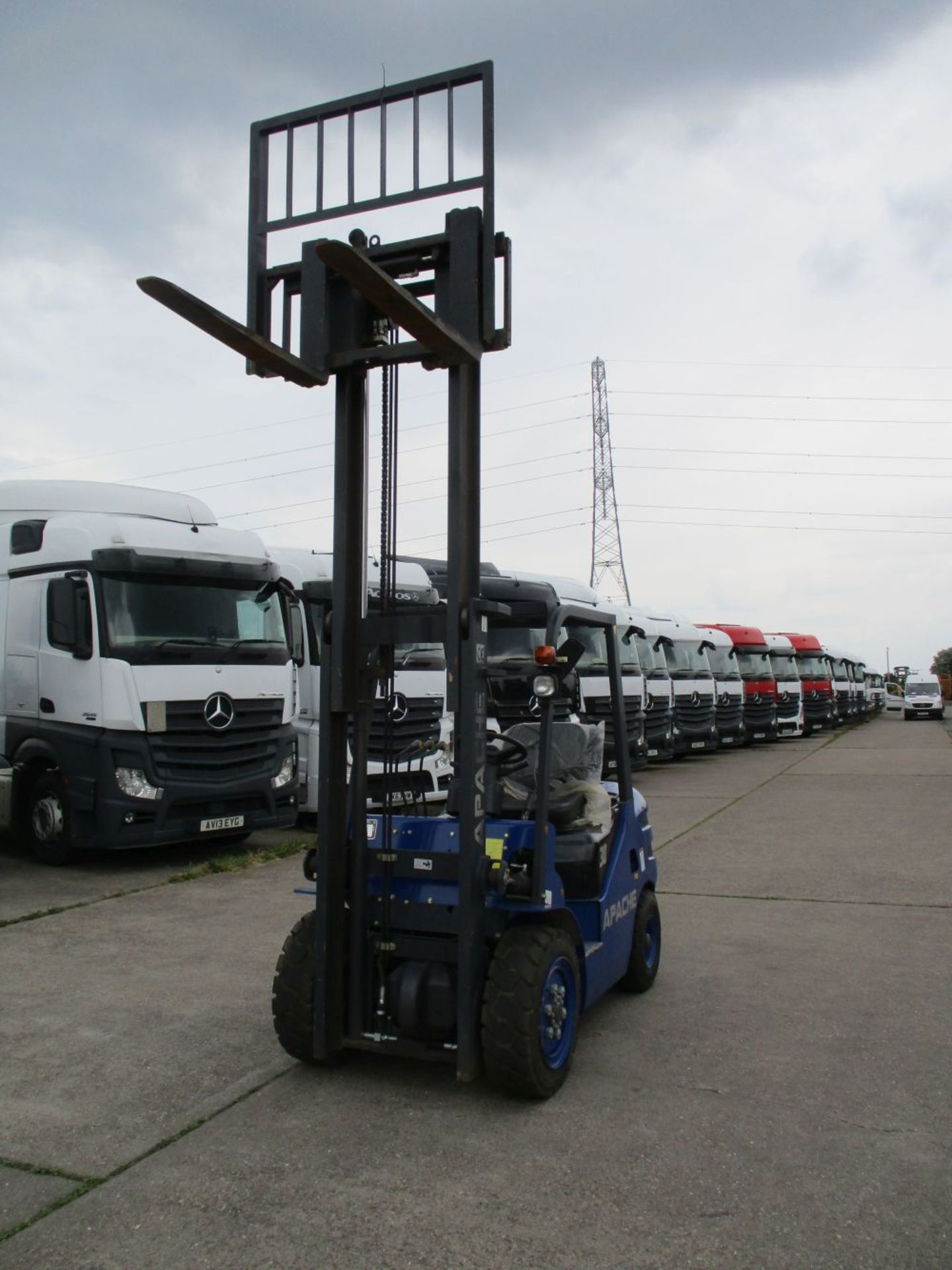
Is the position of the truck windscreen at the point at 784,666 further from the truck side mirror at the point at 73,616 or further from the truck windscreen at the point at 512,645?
the truck side mirror at the point at 73,616

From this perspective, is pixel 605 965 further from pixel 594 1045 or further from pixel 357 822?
pixel 357 822

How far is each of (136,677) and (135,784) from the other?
0.92m

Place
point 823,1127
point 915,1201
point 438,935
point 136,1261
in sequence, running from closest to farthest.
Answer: point 136,1261, point 915,1201, point 823,1127, point 438,935

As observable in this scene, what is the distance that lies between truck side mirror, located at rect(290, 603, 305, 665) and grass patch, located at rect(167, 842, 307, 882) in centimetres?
195

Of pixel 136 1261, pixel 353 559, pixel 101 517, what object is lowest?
pixel 136 1261

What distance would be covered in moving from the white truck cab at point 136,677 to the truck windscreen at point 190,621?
0.04 ft

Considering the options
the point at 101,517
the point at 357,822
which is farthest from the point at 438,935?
the point at 101,517

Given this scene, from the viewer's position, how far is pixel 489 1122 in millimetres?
4191

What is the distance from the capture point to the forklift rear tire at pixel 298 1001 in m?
4.56

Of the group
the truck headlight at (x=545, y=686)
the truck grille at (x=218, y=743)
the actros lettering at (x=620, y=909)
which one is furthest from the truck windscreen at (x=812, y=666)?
the truck headlight at (x=545, y=686)

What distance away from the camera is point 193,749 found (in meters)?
10.2

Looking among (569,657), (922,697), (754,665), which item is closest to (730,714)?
(754,665)

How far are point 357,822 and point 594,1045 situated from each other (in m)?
1.55

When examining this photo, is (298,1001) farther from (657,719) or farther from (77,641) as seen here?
(657,719)
